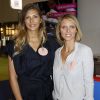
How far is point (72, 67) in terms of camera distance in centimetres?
209

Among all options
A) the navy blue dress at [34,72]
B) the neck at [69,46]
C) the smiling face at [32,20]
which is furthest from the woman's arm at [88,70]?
the smiling face at [32,20]

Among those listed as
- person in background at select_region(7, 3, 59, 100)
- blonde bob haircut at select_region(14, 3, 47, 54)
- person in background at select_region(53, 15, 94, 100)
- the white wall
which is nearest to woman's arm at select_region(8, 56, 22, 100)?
person in background at select_region(7, 3, 59, 100)

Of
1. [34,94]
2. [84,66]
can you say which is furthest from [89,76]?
[34,94]

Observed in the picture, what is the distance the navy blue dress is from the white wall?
970mm

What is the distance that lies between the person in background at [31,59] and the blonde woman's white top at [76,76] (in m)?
0.24

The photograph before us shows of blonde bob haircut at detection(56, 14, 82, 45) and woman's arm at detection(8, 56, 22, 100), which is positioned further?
woman's arm at detection(8, 56, 22, 100)

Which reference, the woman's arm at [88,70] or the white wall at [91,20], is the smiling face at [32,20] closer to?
the woman's arm at [88,70]

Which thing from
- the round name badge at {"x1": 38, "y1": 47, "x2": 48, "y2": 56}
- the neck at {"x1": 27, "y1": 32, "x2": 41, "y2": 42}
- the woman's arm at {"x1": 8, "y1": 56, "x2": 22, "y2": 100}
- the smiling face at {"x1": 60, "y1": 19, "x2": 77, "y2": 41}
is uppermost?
the smiling face at {"x1": 60, "y1": 19, "x2": 77, "y2": 41}

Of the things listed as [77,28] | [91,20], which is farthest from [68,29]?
[91,20]

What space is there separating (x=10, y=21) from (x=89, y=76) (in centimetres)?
1535

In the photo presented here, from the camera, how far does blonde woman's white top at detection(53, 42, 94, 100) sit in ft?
6.73

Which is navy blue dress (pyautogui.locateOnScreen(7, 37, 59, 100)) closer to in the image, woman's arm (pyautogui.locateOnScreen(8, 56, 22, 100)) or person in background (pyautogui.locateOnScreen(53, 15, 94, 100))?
woman's arm (pyautogui.locateOnScreen(8, 56, 22, 100))

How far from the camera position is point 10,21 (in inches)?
672

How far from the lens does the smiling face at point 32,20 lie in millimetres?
2346
